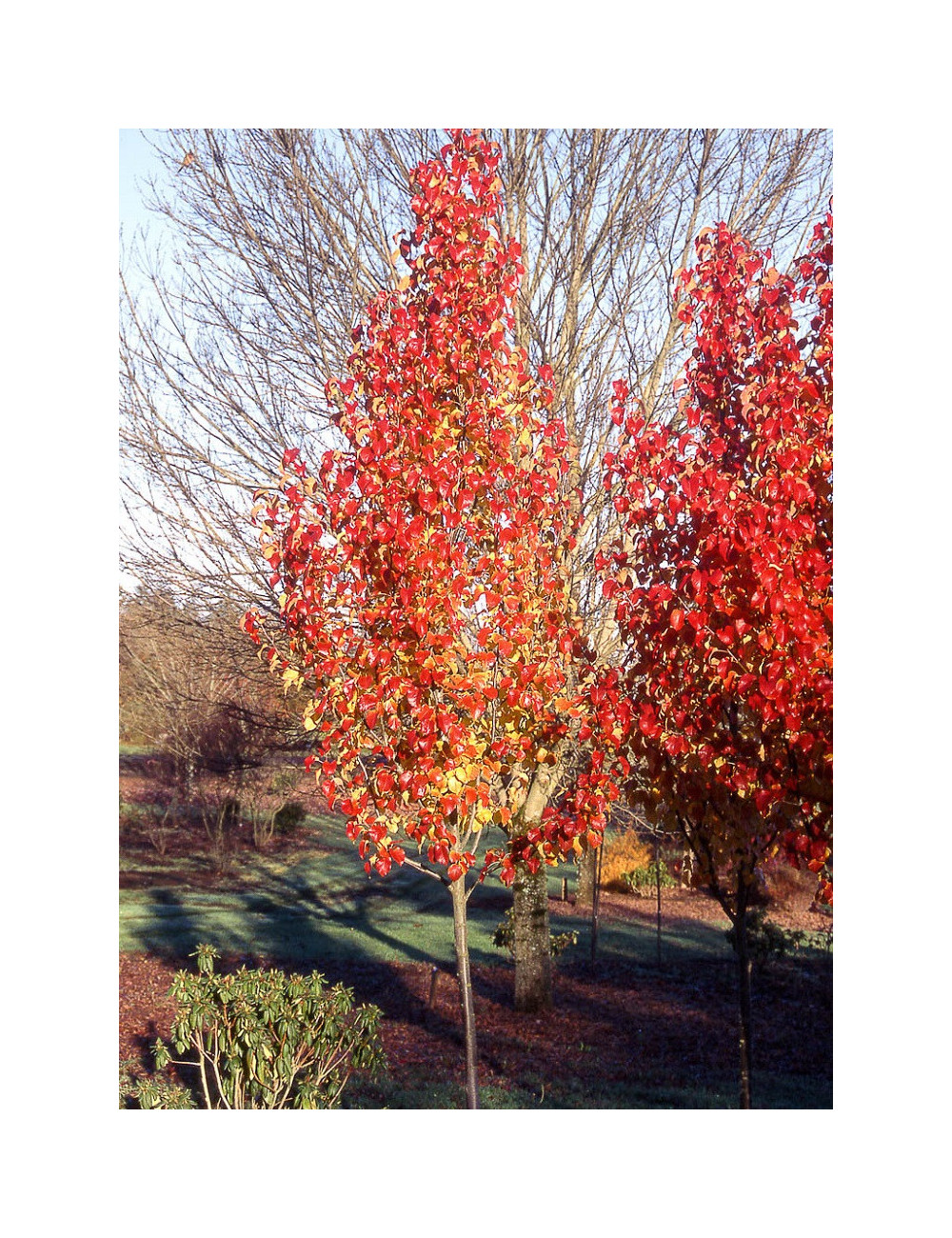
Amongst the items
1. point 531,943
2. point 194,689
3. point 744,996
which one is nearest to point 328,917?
point 531,943

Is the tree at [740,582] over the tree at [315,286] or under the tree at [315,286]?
under

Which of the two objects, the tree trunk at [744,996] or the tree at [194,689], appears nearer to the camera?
the tree trunk at [744,996]

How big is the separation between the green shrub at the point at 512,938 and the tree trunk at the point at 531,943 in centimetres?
2

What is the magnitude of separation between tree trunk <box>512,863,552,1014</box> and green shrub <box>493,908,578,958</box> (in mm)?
19

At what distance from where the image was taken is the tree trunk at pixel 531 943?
391cm

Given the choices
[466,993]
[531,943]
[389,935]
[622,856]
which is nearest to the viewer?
[466,993]

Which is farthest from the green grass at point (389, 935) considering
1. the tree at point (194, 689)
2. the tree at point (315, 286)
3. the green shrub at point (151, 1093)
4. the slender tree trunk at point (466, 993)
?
the tree at point (315, 286)

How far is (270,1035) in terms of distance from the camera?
2.97m

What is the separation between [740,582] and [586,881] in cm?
269

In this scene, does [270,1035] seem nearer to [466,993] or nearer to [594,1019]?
[466,993]

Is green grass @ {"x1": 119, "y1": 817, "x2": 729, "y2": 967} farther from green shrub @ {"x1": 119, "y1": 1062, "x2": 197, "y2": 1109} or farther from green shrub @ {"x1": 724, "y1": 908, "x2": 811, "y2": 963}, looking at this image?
green shrub @ {"x1": 119, "y1": 1062, "x2": 197, "y2": 1109}

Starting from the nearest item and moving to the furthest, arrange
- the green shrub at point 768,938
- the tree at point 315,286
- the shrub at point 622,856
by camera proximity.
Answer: the tree at point 315,286 < the green shrub at point 768,938 < the shrub at point 622,856

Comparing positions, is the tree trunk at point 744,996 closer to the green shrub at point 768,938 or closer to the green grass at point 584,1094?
the green grass at point 584,1094
